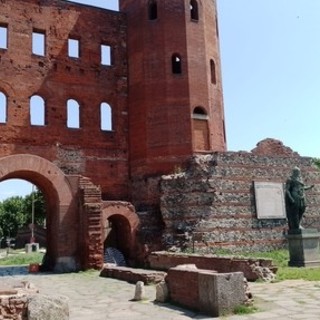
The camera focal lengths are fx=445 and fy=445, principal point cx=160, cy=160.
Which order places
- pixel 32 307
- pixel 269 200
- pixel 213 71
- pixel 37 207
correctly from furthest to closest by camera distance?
pixel 37 207
pixel 213 71
pixel 269 200
pixel 32 307

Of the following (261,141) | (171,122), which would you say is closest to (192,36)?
(171,122)

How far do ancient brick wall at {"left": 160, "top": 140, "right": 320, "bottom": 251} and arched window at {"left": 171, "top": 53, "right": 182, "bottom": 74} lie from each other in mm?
5206

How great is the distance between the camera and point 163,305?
861 cm

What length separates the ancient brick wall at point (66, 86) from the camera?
21.3 m

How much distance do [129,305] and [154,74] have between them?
15.8 metres

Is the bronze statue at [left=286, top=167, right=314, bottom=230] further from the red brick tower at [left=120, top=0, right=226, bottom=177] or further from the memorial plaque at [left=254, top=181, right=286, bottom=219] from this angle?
the red brick tower at [left=120, top=0, right=226, bottom=177]

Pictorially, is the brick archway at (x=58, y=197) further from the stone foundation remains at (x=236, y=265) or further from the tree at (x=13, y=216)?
the tree at (x=13, y=216)

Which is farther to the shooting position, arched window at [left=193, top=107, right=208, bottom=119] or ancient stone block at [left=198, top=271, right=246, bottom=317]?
arched window at [left=193, top=107, right=208, bottom=119]

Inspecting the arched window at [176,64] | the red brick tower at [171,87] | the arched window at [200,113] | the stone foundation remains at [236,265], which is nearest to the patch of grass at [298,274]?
the stone foundation remains at [236,265]

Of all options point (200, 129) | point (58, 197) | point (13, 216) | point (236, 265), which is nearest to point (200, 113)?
point (200, 129)

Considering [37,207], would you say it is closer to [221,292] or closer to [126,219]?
[126,219]

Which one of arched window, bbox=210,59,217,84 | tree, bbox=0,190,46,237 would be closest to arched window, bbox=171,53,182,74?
arched window, bbox=210,59,217,84

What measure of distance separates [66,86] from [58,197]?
6727 mm

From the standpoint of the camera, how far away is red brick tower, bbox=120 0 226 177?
2209 cm
